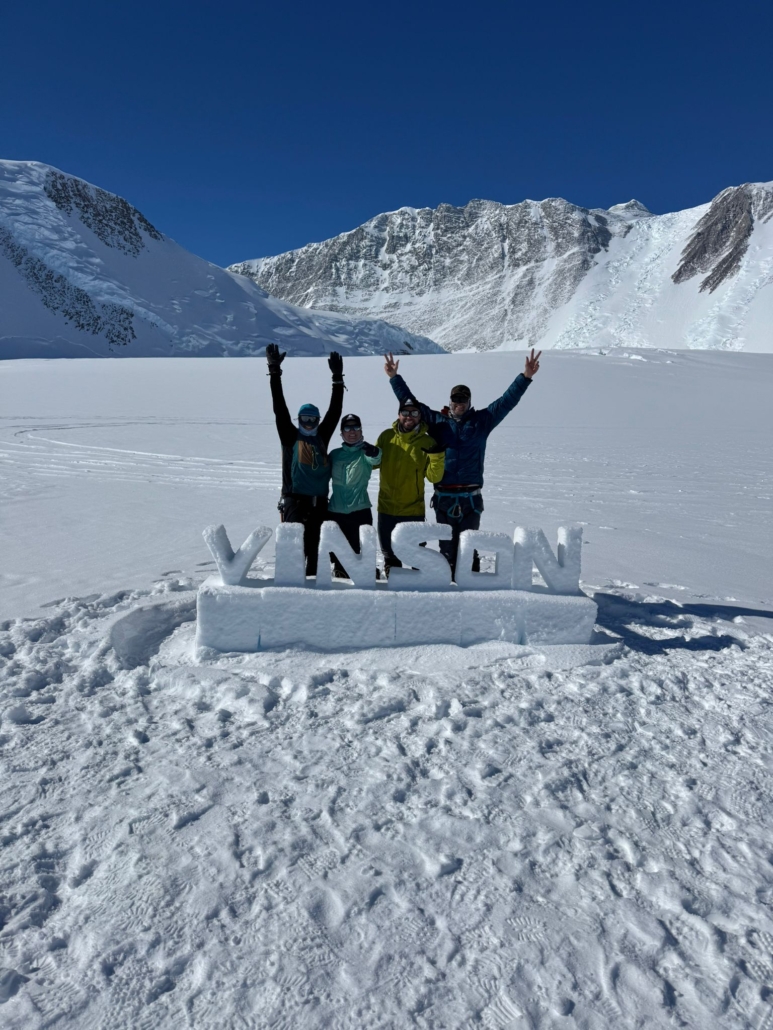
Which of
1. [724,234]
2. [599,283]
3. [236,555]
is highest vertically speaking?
[724,234]

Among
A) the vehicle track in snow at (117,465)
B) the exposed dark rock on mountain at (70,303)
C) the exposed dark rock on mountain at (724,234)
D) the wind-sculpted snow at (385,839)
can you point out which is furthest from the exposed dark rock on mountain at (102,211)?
the wind-sculpted snow at (385,839)

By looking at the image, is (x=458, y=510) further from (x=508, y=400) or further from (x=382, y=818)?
(x=382, y=818)

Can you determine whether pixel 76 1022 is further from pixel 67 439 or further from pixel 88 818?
pixel 67 439

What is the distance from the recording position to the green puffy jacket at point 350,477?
4.89 m

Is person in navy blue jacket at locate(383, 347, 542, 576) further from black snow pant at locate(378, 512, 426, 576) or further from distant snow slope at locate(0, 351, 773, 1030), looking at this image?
distant snow slope at locate(0, 351, 773, 1030)

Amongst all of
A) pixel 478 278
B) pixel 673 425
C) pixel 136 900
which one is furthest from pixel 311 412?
pixel 478 278

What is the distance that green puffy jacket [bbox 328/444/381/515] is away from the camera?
489 cm

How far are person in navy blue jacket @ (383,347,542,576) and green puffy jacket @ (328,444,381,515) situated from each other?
58 centimetres

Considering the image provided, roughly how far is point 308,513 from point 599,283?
162352mm

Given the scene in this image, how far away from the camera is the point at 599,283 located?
151000mm

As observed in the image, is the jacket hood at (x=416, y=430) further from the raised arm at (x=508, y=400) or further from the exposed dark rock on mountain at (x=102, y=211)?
the exposed dark rock on mountain at (x=102, y=211)

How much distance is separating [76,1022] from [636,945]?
1.86 meters

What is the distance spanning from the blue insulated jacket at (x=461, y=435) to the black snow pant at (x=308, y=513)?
3.10 ft

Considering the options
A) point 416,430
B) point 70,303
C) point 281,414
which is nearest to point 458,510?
point 416,430
